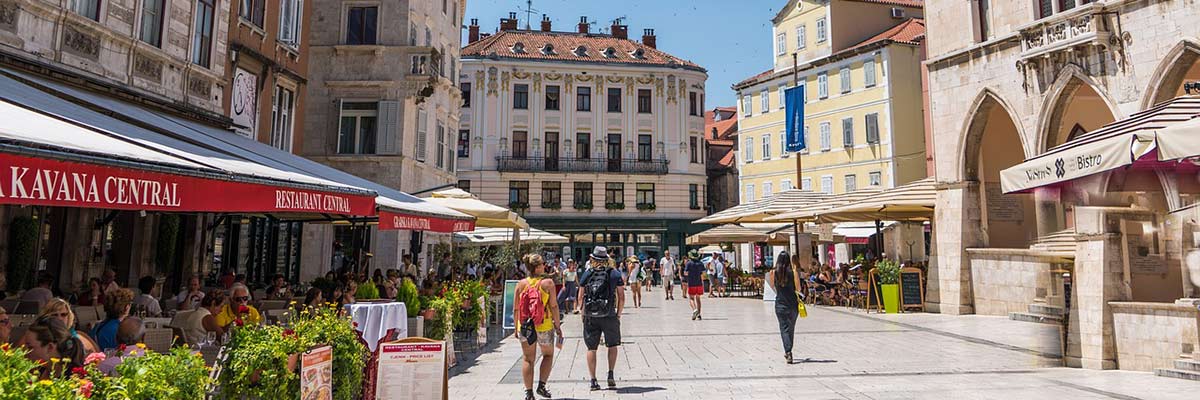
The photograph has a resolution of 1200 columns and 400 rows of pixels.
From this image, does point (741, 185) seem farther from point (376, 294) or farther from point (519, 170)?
point (376, 294)

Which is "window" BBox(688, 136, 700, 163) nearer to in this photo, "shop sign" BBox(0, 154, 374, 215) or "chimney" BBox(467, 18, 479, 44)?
"chimney" BBox(467, 18, 479, 44)

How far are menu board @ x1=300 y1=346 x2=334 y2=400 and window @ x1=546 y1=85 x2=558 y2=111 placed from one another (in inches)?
1559

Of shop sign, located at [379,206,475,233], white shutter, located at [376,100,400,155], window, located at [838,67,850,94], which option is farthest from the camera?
window, located at [838,67,850,94]

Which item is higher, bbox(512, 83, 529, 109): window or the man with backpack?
bbox(512, 83, 529, 109): window

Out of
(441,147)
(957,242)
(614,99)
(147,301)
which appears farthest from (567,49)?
(147,301)

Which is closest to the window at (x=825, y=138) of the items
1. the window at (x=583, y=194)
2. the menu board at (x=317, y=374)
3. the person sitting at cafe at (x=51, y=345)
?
the window at (x=583, y=194)

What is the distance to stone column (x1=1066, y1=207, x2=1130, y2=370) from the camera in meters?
9.16

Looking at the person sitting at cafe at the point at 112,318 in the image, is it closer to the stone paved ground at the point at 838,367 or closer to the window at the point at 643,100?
the stone paved ground at the point at 838,367

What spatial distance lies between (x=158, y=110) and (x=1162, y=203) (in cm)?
1574

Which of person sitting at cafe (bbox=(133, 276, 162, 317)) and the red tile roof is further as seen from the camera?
the red tile roof

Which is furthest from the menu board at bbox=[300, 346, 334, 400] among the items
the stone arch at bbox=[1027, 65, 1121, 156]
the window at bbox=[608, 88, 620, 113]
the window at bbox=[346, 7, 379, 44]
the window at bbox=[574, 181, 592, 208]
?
the window at bbox=[608, 88, 620, 113]

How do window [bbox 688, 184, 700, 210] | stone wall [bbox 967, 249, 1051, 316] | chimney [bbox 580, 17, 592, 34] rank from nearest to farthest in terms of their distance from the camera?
stone wall [bbox 967, 249, 1051, 316] < window [bbox 688, 184, 700, 210] < chimney [bbox 580, 17, 592, 34]

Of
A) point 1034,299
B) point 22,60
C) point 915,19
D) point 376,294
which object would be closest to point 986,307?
point 1034,299

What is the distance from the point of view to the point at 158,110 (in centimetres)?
1159
